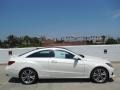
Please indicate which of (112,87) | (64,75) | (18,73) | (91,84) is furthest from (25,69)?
(112,87)

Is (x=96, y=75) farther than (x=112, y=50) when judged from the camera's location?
No

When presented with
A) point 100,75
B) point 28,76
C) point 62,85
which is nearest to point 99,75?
point 100,75

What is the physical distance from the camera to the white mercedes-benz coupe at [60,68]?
989cm

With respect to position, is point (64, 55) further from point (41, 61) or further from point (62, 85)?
point (62, 85)

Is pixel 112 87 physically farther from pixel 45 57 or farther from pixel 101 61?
pixel 45 57

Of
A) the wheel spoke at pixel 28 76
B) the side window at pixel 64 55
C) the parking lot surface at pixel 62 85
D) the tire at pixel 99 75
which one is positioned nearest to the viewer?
the parking lot surface at pixel 62 85

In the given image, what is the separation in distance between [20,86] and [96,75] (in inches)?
114

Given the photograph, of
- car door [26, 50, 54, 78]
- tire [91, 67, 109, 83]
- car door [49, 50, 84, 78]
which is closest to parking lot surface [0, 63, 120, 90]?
tire [91, 67, 109, 83]

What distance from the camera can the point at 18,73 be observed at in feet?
32.7

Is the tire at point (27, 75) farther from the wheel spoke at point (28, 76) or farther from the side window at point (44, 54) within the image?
the side window at point (44, 54)

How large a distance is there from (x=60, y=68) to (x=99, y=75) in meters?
1.51

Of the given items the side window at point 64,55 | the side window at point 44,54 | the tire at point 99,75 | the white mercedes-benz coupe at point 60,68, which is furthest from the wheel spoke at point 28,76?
the tire at point 99,75

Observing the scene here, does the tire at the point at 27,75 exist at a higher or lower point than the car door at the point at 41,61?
lower

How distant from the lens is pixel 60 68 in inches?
391
